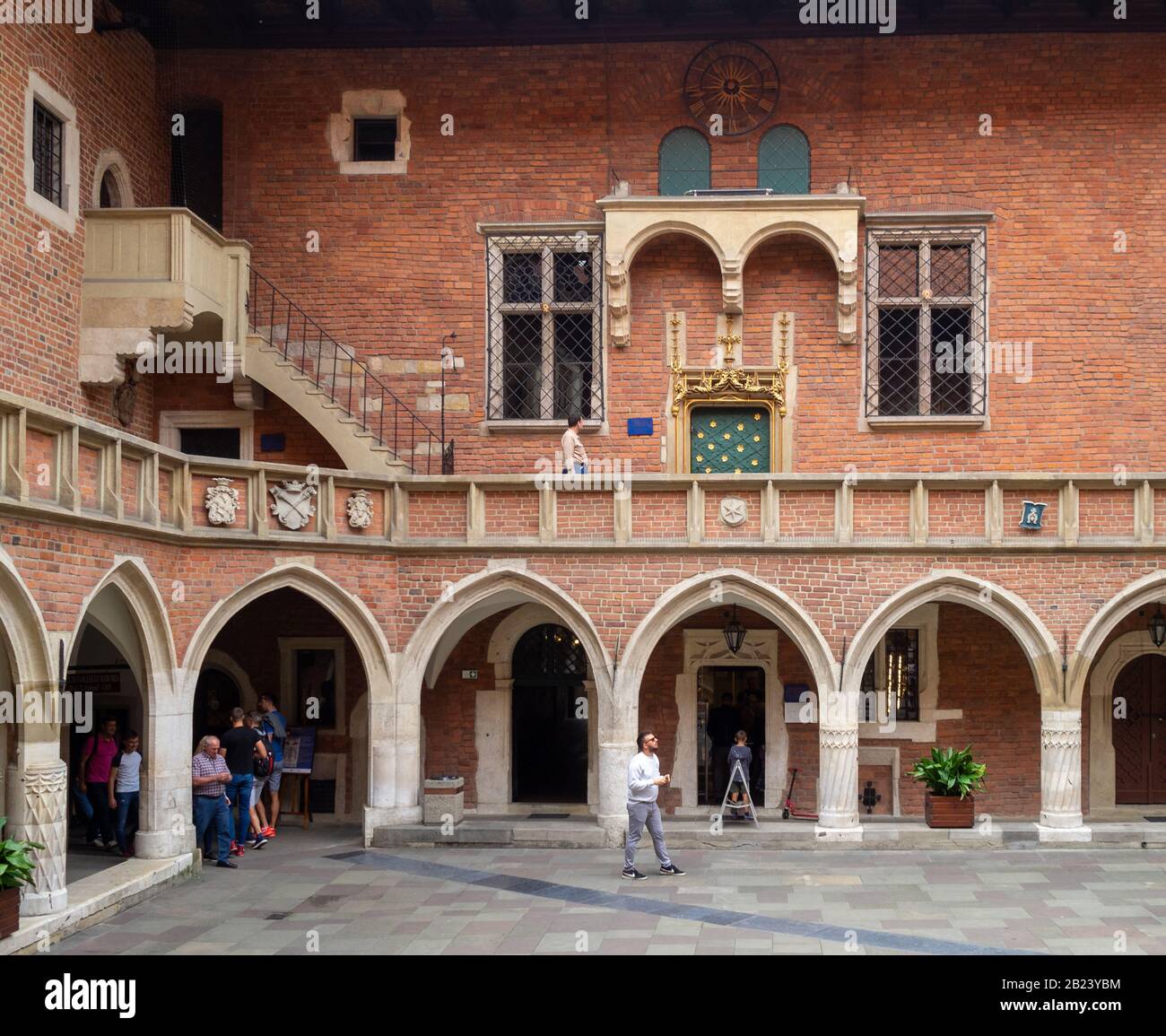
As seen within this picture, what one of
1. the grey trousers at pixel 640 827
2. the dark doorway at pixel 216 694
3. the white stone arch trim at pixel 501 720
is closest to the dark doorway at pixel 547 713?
the white stone arch trim at pixel 501 720

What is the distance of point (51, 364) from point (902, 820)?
11.1 m

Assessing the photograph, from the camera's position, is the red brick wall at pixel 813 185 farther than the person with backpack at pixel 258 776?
Yes

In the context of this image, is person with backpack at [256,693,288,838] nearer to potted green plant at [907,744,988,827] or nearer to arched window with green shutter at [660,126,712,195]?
potted green plant at [907,744,988,827]

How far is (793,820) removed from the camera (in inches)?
694

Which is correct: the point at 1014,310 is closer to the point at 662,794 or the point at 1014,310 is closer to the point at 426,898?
the point at 662,794

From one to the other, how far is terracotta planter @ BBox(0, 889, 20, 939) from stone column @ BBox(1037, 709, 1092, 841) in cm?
1066

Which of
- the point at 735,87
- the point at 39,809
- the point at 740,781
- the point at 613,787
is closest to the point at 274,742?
the point at 613,787

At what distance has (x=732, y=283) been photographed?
18.9m

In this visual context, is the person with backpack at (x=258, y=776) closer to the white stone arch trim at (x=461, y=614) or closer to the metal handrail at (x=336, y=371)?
the white stone arch trim at (x=461, y=614)

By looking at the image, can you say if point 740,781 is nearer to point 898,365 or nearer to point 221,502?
point 898,365

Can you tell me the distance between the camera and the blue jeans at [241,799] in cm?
1598

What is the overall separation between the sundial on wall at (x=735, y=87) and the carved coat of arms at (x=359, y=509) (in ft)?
23.3

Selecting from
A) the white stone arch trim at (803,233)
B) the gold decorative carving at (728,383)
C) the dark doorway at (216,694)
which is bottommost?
the dark doorway at (216,694)
